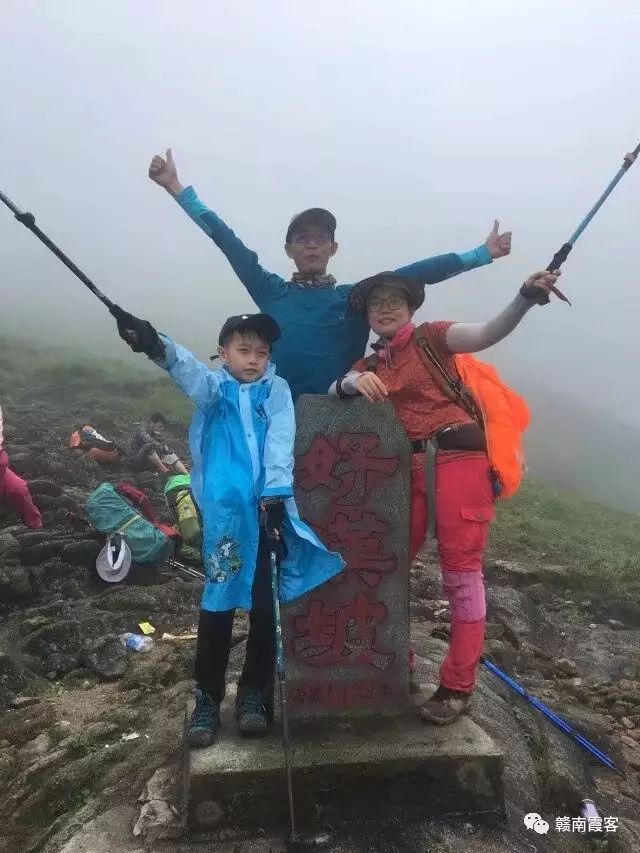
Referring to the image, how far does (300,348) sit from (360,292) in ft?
2.21

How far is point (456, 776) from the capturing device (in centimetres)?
398

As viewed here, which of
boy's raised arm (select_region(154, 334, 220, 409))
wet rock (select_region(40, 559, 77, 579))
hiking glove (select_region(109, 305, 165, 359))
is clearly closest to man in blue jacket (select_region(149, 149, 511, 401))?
boy's raised arm (select_region(154, 334, 220, 409))

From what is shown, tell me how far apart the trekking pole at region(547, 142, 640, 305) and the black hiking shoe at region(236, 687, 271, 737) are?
3334 millimetres

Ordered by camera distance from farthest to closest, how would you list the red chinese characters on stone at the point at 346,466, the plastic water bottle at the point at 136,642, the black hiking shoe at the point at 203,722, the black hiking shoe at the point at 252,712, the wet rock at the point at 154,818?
the plastic water bottle at the point at 136,642 < the red chinese characters on stone at the point at 346,466 < the black hiking shoe at the point at 252,712 < the black hiking shoe at the point at 203,722 < the wet rock at the point at 154,818

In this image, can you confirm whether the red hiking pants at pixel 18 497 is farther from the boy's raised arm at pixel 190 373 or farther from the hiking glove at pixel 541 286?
the hiking glove at pixel 541 286

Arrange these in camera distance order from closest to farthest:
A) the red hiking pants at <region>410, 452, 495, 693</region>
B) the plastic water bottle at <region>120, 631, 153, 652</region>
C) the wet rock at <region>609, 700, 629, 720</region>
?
the red hiking pants at <region>410, 452, 495, 693</region>
the wet rock at <region>609, 700, 629, 720</region>
the plastic water bottle at <region>120, 631, 153, 652</region>

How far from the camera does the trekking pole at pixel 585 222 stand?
3.96 meters

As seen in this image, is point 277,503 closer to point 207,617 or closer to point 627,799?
point 207,617

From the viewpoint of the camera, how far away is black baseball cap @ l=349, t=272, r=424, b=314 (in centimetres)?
450

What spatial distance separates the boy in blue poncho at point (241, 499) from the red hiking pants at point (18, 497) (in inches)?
334

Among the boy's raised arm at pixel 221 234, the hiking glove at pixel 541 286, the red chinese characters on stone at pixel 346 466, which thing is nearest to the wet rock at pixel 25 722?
the red chinese characters on stone at pixel 346 466

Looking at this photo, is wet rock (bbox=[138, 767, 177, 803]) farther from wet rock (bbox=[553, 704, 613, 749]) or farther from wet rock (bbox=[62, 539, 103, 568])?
wet rock (bbox=[62, 539, 103, 568])

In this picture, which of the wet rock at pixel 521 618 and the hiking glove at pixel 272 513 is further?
the wet rock at pixel 521 618

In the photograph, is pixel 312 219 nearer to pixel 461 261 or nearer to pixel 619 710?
pixel 461 261
